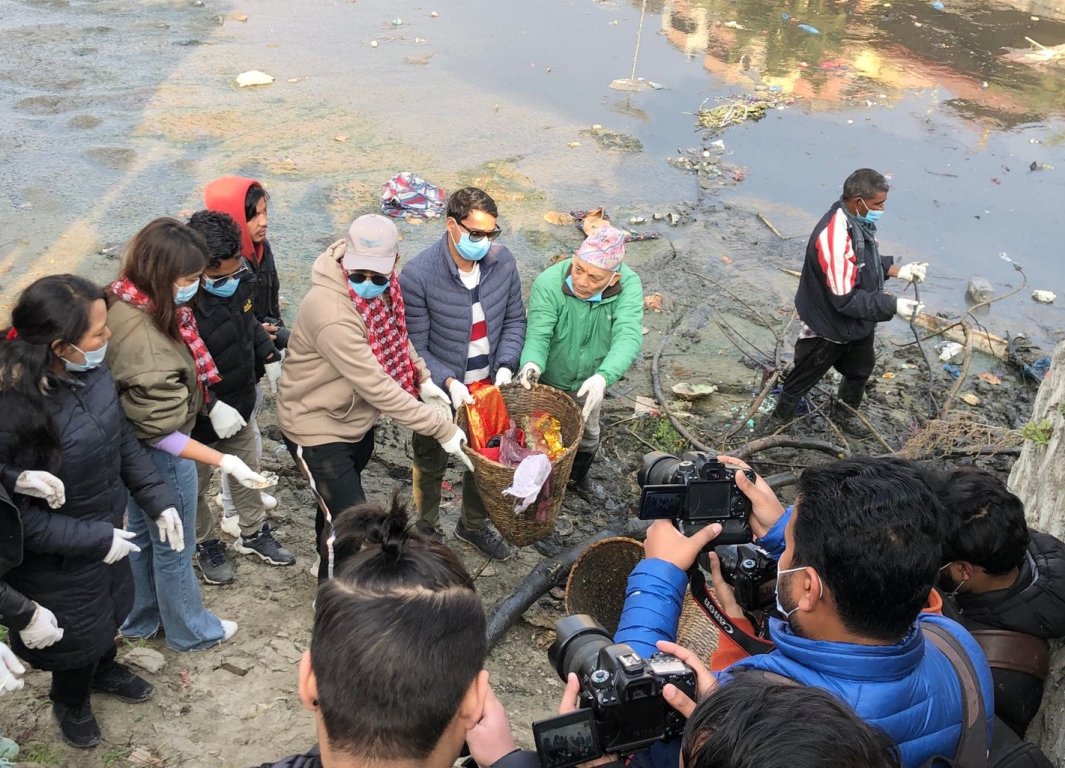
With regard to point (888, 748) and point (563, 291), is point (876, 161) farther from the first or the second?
point (888, 748)

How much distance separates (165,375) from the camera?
295cm

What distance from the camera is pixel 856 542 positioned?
5.98 feet

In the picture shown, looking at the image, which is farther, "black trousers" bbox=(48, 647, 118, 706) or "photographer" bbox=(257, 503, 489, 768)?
"black trousers" bbox=(48, 647, 118, 706)

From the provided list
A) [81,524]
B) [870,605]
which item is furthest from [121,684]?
[870,605]

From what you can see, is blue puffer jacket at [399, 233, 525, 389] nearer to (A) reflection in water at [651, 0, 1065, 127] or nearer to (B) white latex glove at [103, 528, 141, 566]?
(B) white latex glove at [103, 528, 141, 566]

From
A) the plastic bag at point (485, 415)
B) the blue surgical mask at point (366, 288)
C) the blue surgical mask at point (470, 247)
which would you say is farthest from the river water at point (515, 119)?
the blue surgical mask at point (366, 288)

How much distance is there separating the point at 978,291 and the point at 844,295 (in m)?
2.91

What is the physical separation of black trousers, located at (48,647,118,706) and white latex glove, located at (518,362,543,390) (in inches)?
85.3

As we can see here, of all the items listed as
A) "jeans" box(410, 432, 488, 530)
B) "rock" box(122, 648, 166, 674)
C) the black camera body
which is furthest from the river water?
the black camera body

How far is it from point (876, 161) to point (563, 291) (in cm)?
695

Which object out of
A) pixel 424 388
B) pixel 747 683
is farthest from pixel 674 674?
pixel 424 388

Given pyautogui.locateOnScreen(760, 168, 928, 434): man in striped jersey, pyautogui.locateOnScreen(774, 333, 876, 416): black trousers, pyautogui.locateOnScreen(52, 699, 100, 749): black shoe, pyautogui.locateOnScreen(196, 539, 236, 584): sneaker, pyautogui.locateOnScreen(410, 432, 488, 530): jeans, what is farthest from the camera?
pyautogui.locateOnScreen(774, 333, 876, 416): black trousers

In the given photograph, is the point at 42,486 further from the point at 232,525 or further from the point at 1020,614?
the point at 1020,614

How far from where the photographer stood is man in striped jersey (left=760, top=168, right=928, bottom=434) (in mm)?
5035
